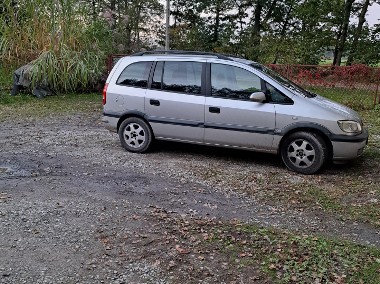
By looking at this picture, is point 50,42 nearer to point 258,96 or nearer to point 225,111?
point 225,111

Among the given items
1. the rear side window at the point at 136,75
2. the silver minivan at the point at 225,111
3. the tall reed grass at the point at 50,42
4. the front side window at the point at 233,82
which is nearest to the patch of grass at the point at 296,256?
the silver minivan at the point at 225,111

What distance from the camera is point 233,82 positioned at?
230 inches

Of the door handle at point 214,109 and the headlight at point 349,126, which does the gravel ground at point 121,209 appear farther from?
the headlight at point 349,126

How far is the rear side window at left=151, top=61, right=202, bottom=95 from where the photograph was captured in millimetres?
6047

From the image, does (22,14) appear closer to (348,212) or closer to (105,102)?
(105,102)

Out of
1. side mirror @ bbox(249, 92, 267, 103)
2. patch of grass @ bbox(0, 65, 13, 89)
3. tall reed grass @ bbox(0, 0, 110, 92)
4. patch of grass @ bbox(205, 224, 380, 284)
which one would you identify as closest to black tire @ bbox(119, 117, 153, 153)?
side mirror @ bbox(249, 92, 267, 103)

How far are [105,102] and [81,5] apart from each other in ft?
22.3

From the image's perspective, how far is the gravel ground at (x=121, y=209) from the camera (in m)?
3.19

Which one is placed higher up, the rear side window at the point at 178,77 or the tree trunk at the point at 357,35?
the tree trunk at the point at 357,35

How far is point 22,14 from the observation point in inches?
471

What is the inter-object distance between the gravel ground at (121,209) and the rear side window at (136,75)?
1073 millimetres

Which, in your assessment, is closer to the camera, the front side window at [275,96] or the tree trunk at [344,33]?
the front side window at [275,96]

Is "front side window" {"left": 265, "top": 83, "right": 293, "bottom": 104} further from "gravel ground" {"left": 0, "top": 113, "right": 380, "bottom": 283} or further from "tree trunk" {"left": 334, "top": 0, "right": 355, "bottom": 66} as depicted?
"tree trunk" {"left": 334, "top": 0, "right": 355, "bottom": 66}

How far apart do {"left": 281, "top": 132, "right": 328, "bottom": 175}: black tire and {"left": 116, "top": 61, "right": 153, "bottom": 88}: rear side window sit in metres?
2.29
